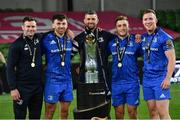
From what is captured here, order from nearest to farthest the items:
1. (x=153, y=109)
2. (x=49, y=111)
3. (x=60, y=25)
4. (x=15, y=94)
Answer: (x=15, y=94)
(x=153, y=109)
(x=60, y=25)
(x=49, y=111)

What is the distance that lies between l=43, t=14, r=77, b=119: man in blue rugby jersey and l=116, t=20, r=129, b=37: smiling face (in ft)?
2.51

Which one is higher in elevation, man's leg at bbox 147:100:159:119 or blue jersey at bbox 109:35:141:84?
blue jersey at bbox 109:35:141:84

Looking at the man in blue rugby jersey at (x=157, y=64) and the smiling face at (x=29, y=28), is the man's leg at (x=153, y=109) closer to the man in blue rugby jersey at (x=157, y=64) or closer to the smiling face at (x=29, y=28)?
the man in blue rugby jersey at (x=157, y=64)

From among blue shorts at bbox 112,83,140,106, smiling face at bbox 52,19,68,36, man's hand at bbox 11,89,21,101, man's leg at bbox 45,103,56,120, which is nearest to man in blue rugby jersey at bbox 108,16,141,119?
blue shorts at bbox 112,83,140,106

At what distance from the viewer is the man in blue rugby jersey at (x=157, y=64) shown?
8281 mm

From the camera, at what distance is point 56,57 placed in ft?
28.7

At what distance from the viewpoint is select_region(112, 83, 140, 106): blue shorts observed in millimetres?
8828

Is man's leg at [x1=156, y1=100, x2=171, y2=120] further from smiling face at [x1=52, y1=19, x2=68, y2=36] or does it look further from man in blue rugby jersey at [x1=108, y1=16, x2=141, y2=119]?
smiling face at [x1=52, y1=19, x2=68, y2=36]

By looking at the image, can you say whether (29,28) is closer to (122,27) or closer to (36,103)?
(36,103)

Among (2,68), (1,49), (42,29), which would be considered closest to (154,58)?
(2,68)

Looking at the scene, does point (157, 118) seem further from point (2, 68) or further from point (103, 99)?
point (2, 68)

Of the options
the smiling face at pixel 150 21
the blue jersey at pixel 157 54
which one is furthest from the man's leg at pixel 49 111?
the smiling face at pixel 150 21

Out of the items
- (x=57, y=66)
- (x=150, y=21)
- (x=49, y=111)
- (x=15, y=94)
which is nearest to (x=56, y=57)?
(x=57, y=66)

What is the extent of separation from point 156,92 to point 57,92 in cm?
146
